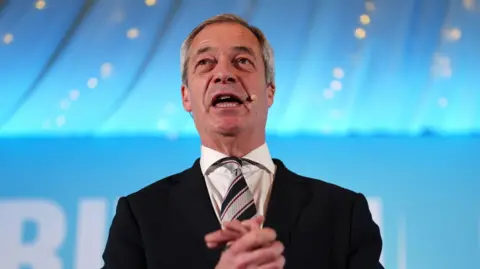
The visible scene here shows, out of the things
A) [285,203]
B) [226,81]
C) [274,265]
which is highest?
[226,81]

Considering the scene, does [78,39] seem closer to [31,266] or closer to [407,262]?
[31,266]

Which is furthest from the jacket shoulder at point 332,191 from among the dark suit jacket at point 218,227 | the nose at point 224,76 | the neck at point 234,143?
the nose at point 224,76

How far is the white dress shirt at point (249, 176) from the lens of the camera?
1.19 meters

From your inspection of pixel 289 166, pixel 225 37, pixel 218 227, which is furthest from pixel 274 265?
pixel 289 166

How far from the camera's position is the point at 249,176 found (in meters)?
1.22

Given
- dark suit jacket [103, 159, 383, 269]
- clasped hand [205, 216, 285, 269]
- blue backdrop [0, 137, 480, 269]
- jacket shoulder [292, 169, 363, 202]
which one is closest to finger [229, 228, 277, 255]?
clasped hand [205, 216, 285, 269]

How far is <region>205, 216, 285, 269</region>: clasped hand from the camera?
0.92 metres

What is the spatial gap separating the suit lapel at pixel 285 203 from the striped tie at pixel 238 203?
0.03 meters

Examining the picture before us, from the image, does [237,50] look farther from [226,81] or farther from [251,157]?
[251,157]

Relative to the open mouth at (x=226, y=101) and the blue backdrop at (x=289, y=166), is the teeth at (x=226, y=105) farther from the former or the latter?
the blue backdrop at (x=289, y=166)

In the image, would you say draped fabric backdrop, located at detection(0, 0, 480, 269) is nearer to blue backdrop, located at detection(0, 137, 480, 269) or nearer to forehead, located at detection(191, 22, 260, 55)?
blue backdrop, located at detection(0, 137, 480, 269)

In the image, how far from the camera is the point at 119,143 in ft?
6.07

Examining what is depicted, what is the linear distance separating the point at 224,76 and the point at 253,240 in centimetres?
41

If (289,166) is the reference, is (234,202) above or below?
below
